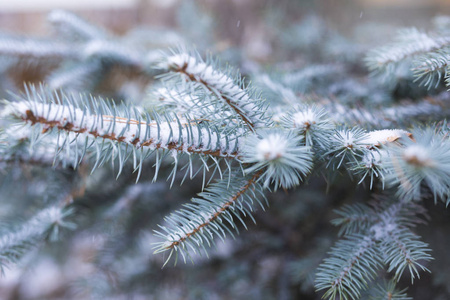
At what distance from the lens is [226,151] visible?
1.34 ft

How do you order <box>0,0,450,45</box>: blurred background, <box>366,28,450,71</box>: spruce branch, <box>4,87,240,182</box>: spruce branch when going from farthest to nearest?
<box>0,0,450,45</box>: blurred background < <box>366,28,450,71</box>: spruce branch < <box>4,87,240,182</box>: spruce branch

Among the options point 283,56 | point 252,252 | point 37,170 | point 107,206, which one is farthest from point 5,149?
point 283,56

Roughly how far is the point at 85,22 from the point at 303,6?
812 millimetres

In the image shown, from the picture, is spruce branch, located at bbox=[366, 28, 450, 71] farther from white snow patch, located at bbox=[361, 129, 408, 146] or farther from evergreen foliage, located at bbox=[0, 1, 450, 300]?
white snow patch, located at bbox=[361, 129, 408, 146]

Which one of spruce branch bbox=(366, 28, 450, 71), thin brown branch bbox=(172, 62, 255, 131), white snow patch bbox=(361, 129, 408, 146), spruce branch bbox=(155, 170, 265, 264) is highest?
spruce branch bbox=(366, 28, 450, 71)

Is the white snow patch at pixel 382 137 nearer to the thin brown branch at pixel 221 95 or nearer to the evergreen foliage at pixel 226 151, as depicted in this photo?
the evergreen foliage at pixel 226 151

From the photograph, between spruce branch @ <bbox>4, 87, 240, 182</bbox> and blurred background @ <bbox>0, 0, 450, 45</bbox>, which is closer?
spruce branch @ <bbox>4, 87, 240, 182</bbox>

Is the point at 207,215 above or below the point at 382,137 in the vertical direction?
below

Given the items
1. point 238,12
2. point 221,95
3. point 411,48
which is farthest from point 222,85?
point 238,12

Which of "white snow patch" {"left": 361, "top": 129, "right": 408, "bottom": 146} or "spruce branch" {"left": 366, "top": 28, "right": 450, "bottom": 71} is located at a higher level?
"spruce branch" {"left": 366, "top": 28, "right": 450, "bottom": 71}

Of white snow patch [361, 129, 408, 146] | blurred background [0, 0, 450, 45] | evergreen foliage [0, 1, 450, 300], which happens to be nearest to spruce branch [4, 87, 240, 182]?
evergreen foliage [0, 1, 450, 300]

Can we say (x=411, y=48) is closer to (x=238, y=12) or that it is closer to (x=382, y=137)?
(x=382, y=137)

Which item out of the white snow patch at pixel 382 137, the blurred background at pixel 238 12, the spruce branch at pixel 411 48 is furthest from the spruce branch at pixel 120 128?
the blurred background at pixel 238 12

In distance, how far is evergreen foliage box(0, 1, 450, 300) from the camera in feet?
1.18
